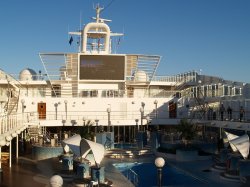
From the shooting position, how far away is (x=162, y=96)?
30.6 meters

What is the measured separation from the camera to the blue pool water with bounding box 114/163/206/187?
14781 millimetres

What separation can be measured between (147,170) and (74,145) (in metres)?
4.76

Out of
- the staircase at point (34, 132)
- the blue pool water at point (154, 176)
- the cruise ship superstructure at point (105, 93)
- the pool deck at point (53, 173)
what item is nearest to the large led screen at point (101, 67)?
the cruise ship superstructure at point (105, 93)

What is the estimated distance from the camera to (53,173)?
15086 mm

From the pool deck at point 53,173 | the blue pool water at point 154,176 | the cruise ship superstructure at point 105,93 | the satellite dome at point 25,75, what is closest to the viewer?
the pool deck at point 53,173

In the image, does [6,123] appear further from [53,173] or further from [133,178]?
[133,178]

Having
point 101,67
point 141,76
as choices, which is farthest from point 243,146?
point 141,76

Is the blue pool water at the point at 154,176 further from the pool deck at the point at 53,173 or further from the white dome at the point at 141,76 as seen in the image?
the white dome at the point at 141,76

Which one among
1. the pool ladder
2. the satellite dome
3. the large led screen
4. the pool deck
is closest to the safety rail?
the pool deck

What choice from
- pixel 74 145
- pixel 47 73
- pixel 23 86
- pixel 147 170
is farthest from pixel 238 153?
pixel 23 86

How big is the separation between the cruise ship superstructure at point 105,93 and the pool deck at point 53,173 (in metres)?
6.75

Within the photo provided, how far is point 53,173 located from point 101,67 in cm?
1408

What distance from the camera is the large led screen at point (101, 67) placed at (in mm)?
27906

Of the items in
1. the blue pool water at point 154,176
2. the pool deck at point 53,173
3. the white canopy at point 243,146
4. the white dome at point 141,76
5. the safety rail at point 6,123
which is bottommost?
the blue pool water at point 154,176
